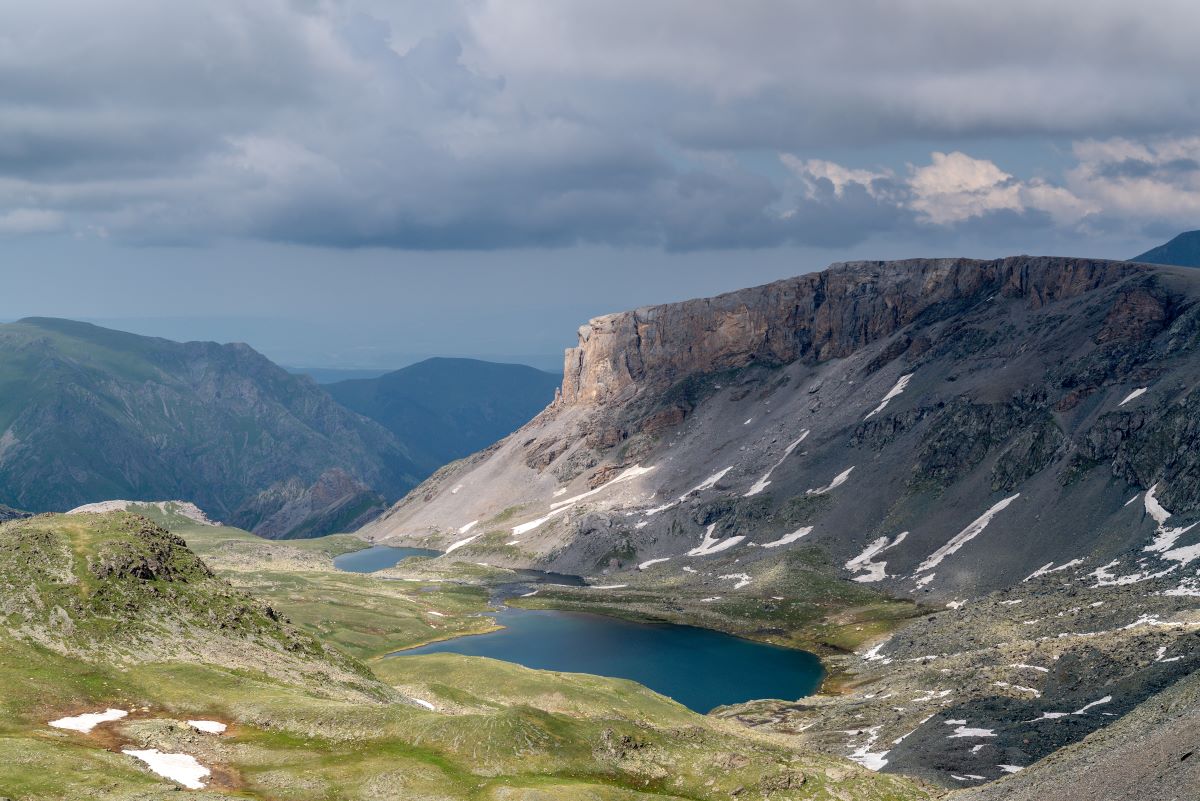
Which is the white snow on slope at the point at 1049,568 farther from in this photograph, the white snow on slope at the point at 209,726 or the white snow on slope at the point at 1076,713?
the white snow on slope at the point at 209,726

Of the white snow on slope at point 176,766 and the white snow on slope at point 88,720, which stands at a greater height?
the white snow on slope at point 88,720

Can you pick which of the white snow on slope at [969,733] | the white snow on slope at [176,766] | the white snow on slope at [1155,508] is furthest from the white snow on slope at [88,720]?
the white snow on slope at [1155,508]

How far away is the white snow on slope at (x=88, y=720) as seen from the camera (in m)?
72.1

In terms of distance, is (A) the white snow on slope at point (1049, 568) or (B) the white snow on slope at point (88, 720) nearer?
(B) the white snow on slope at point (88, 720)

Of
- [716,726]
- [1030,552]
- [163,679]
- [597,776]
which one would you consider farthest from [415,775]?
[1030,552]

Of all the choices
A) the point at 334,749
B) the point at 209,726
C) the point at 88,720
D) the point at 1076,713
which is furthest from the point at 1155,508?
the point at 88,720

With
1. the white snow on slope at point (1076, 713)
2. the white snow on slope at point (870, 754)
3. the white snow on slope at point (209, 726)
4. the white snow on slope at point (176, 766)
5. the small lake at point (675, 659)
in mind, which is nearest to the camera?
the white snow on slope at point (176, 766)

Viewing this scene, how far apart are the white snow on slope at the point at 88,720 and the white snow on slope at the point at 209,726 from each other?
5.22m

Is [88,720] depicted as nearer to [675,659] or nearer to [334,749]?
[334,749]

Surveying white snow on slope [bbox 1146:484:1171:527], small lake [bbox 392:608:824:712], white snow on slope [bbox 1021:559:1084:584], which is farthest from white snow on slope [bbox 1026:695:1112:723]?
white snow on slope [bbox 1146:484:1171:527]

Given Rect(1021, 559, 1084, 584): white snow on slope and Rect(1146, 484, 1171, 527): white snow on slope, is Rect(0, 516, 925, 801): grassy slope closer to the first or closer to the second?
Rect(1021, 559, 1084, 584): white snow on slope

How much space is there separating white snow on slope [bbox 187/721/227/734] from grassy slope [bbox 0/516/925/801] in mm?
1162

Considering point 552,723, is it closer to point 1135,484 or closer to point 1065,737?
point 1065,737

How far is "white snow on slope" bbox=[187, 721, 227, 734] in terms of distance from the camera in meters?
75.2
